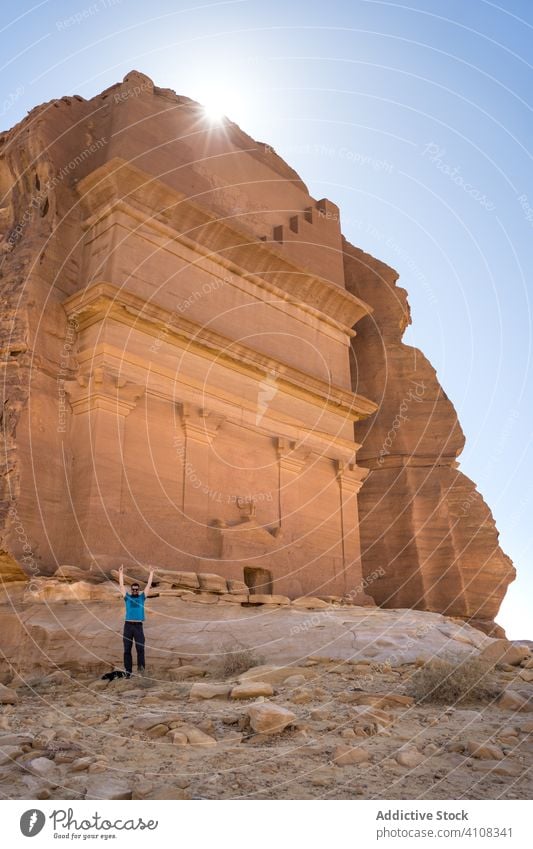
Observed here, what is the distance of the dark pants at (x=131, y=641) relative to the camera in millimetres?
8461

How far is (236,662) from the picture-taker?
8.20 meters

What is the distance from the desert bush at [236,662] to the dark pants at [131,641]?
0.90 m

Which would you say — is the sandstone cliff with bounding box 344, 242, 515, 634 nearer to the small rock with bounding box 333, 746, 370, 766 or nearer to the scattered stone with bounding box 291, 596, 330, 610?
the scattered stone with bounding box 291, 596, 330, 610

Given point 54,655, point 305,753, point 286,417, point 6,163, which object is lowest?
point 54,655

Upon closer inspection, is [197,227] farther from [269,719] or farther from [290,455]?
[269,719]

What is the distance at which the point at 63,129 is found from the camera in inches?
603

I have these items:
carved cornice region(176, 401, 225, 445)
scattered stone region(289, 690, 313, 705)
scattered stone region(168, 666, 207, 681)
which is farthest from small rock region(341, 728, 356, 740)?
carved cornice region(176, 401, 225, 445)

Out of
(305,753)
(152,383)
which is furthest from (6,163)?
(305,753)


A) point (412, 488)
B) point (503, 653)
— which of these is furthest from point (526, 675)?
point (412, 488)

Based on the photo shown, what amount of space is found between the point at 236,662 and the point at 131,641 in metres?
1.40

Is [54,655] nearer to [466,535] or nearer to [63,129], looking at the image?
[63,129]

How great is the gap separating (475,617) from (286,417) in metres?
8.66
